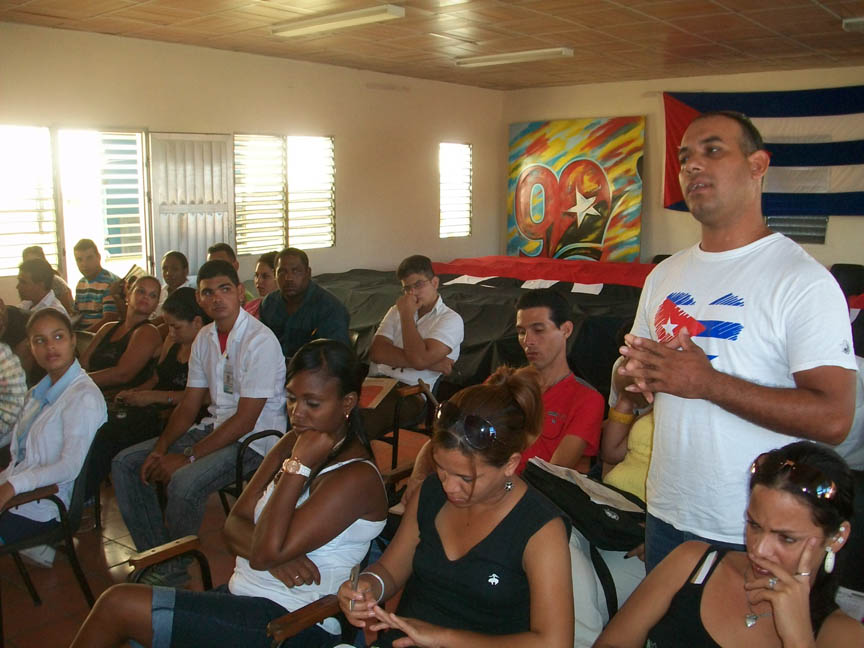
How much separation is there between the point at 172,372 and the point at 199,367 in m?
0.50

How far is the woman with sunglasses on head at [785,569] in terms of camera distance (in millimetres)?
1337

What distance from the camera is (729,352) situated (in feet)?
5.09

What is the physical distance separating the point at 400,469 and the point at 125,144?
525 cm

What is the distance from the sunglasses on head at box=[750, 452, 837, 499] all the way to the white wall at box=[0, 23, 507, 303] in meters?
6.15

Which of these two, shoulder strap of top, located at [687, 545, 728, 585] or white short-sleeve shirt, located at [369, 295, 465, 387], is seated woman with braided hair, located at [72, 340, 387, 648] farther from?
white short-sleeve shirt, located at [369, 295, 465, 387]

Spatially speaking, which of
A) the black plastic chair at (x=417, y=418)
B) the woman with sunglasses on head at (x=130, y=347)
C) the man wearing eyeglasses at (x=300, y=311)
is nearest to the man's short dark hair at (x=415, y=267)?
the man wearing eyeglasses at (x=300, y=311)

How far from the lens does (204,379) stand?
3.59 metres

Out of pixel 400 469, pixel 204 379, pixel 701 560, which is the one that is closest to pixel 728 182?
pixel 701 560

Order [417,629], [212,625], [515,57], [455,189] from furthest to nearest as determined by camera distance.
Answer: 1. [455,189]
2. [515,57]
3. [212,625]
4. [417,629]

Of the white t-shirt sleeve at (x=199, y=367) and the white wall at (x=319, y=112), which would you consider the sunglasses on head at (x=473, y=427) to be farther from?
the white wall at (x=319, y=112)

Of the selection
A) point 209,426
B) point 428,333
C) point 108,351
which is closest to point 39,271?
point 108,351

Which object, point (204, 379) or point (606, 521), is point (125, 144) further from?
point (606, 521)

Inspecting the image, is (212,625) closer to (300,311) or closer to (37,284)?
(300,311)

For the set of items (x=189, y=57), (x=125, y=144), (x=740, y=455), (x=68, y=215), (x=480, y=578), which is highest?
(x=189, y=57)
